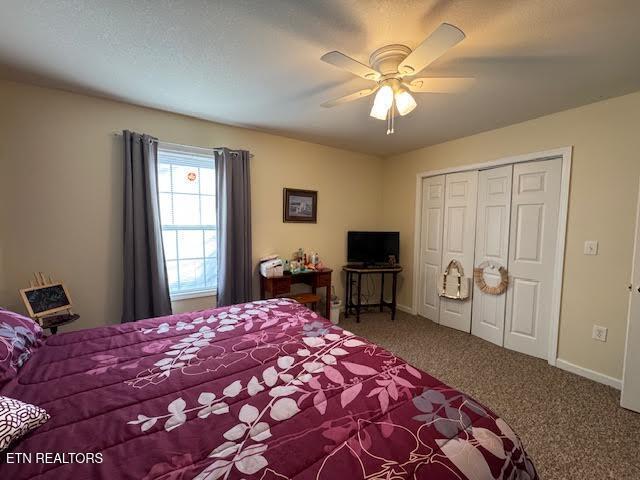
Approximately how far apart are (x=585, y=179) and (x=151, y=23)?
3414mm

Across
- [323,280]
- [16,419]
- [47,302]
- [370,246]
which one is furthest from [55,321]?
[370,246]

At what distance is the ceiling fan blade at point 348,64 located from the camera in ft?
4.59

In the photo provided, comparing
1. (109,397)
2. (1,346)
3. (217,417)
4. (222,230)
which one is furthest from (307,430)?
(222,230)

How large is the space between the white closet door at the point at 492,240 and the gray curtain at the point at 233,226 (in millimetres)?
2683

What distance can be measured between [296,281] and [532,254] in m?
2.57

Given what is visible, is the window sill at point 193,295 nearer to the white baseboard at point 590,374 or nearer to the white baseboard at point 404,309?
the white baseboard at point 404,309

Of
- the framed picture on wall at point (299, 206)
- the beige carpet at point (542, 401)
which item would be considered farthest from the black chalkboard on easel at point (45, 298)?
the beige carpet at point (542, 401)

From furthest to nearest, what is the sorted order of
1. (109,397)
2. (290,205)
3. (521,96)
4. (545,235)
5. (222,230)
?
(290,205) < (222,230) < (545,235) < (521,96) < (109,397)

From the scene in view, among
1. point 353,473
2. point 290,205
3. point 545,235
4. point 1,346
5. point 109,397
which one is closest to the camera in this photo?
point 353,473

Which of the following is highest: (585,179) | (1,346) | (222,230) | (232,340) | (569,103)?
(569,103)

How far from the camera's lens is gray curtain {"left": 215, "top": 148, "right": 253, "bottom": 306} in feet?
9.73

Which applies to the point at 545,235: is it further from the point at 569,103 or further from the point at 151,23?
the point at 151,23

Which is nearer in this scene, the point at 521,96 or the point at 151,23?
the point at 151,23

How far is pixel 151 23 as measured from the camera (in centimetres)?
148
